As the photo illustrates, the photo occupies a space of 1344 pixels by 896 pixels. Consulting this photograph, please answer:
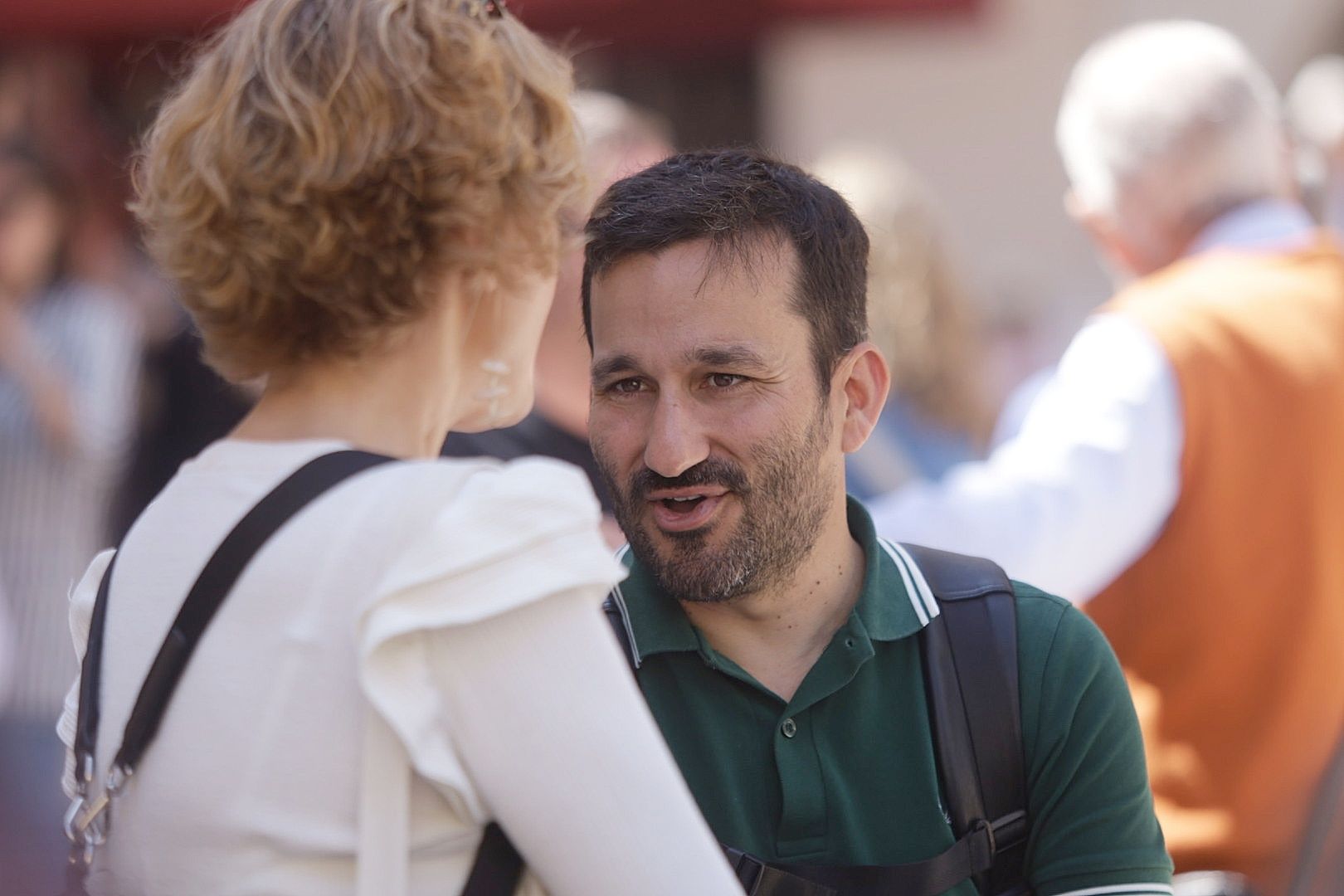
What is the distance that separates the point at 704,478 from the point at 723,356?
143mm

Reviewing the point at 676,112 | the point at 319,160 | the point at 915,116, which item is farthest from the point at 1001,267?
the point at 319,160

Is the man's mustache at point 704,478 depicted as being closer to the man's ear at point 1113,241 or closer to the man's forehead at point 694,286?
the man's forehead at point 694,286

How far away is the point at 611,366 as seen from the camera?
1.78 meters

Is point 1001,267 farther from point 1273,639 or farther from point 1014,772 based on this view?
point 1014,772

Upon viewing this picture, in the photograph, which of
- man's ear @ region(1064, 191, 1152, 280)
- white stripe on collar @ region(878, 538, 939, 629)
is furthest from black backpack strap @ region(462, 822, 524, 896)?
man's ear @ region(1064, 191, 1152, 280)

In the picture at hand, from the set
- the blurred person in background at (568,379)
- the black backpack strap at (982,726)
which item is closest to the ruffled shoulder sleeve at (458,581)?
the black backpack strap at (982,726)

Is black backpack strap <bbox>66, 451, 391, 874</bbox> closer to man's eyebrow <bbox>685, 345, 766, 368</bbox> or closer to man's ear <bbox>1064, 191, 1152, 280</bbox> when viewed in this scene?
man's eyebrow <bbox>685, 345, 766, 368</bbox>

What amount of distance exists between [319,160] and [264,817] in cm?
58

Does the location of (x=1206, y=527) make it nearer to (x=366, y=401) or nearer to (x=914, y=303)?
(x=914, y=303)

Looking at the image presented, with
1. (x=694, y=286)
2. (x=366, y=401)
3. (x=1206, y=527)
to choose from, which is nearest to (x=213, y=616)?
(x=366, y=401)

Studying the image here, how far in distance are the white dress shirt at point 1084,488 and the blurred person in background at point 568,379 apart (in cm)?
63

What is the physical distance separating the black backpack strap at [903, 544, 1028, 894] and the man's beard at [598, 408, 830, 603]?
0.20 m

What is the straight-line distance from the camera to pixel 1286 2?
26.8ft

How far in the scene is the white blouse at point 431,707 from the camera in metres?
1.24
